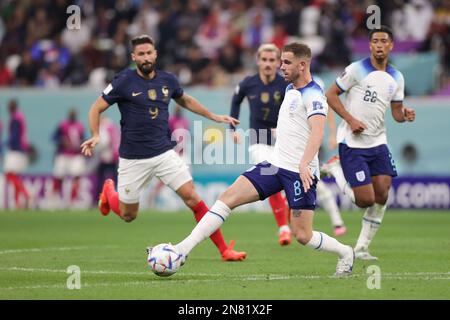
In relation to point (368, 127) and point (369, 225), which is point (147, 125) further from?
point (369, 225)

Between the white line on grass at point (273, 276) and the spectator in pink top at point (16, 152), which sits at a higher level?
the spectator in pink top at point (16, 152)

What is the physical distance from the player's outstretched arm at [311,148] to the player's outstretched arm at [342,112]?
255 centimetres

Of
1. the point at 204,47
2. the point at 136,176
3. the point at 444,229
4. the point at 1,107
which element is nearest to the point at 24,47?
the point at 1,107

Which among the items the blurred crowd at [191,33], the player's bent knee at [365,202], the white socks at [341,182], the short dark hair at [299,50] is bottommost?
the player's bent knee at [365,202]

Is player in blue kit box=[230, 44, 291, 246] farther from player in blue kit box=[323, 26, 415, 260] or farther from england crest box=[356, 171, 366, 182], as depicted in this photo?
england crest box=[356, 171, 366, 182]

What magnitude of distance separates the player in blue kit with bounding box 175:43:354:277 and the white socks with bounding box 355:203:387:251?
2356 millimetres

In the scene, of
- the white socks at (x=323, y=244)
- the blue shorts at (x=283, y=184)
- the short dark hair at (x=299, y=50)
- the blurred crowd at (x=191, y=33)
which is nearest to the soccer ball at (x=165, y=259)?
the blue shorts at (x=283, y=184)

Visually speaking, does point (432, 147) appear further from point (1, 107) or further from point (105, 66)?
point (1, 107)

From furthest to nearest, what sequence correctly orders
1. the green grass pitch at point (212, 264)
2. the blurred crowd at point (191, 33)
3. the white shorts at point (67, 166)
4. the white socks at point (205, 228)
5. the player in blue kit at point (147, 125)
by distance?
the white shorts at point (67, 166), the blurred crowd at point (191, 33), the player in blue kit at point (147, 125), the white socks at point (205, 228), the green grass pitch at point (212, 264)

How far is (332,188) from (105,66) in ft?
24.2

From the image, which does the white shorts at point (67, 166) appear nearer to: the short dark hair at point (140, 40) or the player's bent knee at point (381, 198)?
the short dark hair at point (140, 40)

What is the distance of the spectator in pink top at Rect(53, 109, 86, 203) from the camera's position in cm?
2712

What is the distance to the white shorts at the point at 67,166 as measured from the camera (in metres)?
27.4

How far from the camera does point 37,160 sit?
28.0 m
